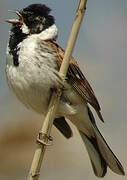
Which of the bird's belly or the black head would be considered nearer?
the bird's belly

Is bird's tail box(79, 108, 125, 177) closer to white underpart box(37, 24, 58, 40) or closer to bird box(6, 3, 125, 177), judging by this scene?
bird box(6, 3, 125, 177)

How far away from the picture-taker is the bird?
2072mm

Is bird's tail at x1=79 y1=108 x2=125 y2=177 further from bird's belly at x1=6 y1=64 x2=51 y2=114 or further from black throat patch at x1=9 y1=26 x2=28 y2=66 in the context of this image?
black throat patch at x1=9 y1=26 x2=28 y2=66

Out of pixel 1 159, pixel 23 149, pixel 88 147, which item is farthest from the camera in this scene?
pixel 88 147

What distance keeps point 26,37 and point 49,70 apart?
189mm

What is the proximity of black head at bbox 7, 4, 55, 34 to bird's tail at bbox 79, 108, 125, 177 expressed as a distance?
1.38 feet

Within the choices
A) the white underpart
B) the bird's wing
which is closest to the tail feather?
the bird's wing

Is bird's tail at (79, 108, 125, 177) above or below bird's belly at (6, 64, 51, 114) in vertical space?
below

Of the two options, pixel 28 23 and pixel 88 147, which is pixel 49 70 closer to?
pixel 28 23

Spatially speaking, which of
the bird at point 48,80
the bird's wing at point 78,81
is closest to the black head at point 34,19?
the bird at point 48,80

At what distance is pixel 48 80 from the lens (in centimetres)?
207

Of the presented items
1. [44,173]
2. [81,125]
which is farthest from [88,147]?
[44,173]

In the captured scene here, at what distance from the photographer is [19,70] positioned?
81.4 inches

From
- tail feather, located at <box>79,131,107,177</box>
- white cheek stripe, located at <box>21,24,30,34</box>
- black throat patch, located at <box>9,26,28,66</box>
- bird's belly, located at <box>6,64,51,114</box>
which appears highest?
white cheek stripe, located at <box>21,24,30,34</box>
